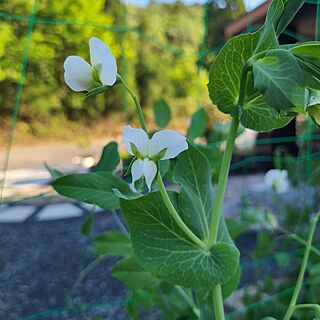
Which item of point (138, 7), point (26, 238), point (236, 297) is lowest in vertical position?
point (236, 297)

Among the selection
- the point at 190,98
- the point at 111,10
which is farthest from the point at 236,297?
the point at 190,98

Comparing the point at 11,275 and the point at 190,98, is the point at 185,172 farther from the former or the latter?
the point at 190,98

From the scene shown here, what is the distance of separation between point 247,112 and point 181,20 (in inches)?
274

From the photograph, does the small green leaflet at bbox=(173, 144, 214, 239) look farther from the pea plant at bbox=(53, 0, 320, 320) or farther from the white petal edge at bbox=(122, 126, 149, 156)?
the white petal edge at bbox=(122, 126, 149, 156)

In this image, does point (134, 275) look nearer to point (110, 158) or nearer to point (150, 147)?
point (110, 158)

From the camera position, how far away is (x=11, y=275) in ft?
4.13

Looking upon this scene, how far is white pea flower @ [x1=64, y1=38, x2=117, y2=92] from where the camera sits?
0.41 metres

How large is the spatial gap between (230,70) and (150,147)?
11cm

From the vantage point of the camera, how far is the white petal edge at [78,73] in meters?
0.42

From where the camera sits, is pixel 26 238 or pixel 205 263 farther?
pixel 26 238

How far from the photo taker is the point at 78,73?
425mm

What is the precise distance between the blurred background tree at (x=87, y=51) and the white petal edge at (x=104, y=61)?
754 mm

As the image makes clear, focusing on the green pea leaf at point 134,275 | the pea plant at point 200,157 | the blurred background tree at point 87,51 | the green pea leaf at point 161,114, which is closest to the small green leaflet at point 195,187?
the pea plant at point 200,157

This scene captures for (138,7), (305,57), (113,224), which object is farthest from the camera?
(138,7)
